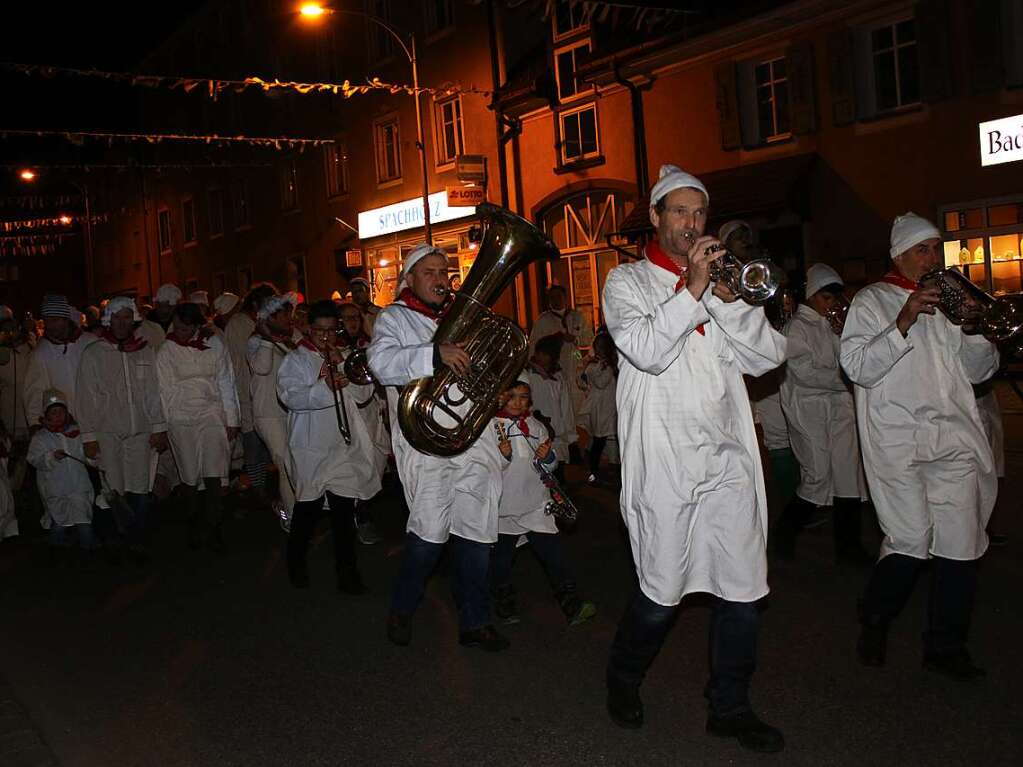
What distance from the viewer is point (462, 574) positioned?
579cm

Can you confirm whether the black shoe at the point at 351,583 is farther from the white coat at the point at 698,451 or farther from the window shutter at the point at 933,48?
the window shutter at the point at 933,48

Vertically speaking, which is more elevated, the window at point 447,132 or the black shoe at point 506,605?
the window at point 447,132

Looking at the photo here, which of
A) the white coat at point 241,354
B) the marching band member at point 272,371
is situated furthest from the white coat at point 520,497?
the white coat at point 241,354

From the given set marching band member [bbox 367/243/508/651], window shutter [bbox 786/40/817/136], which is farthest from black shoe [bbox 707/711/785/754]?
window shutter [bbox 786/40/817/136]

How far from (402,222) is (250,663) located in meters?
22.9

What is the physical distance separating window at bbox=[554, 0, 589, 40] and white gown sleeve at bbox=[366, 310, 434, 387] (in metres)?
18.5

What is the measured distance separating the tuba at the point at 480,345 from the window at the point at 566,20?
1878 centimetres

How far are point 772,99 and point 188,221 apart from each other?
28910mm

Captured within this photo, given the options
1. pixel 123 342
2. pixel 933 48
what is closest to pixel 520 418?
pixel 123 342

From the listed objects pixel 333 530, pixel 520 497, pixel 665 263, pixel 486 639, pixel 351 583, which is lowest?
pixel 486 639

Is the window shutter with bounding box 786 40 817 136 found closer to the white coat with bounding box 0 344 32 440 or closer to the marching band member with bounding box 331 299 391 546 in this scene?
the marching band member with bounding box 331 299 391 546

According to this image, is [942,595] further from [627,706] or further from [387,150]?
[387,150]

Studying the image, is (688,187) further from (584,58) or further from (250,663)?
(584,58)

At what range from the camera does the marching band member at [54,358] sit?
9.33 m
